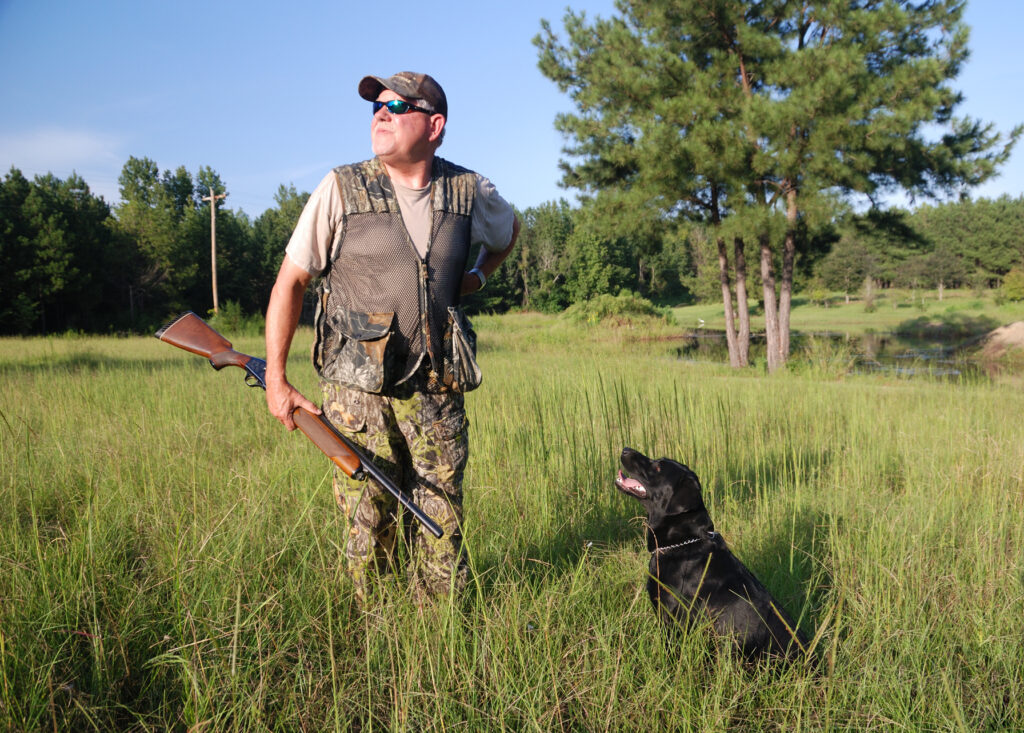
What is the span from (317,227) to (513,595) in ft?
5.10

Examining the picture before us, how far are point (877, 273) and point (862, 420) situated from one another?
2429 inches

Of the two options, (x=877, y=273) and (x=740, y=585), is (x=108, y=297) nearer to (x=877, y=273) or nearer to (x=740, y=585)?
(x=740, y=585)

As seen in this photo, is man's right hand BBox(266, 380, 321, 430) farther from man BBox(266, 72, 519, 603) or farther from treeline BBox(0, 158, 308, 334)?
treeline BBox(0, 158, 308, 334)

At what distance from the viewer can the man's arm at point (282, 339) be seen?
232 cm

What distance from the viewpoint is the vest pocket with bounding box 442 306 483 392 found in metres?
2.42

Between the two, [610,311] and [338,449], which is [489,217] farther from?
[610,311]

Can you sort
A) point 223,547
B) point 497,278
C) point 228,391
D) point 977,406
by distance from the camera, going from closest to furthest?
point 223,547
point 977,406
point 228,391
point 497,278

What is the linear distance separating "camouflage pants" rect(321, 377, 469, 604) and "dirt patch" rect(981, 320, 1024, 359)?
2345cm

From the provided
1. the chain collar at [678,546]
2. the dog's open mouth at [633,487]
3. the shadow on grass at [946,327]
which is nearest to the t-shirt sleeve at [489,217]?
the dog's open mouth at [633,487]

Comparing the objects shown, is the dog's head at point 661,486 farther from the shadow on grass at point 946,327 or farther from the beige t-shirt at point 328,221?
the shadow on grass at point 946,327

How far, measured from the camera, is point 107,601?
2168mm

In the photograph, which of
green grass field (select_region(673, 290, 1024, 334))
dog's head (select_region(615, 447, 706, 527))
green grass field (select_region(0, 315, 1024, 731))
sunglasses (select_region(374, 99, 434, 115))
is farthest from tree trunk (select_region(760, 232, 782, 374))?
green grass field (select_region(673, 290, 1024, 334))

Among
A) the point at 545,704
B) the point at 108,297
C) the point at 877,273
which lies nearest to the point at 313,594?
the point at 545,704

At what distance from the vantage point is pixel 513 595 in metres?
2.19
